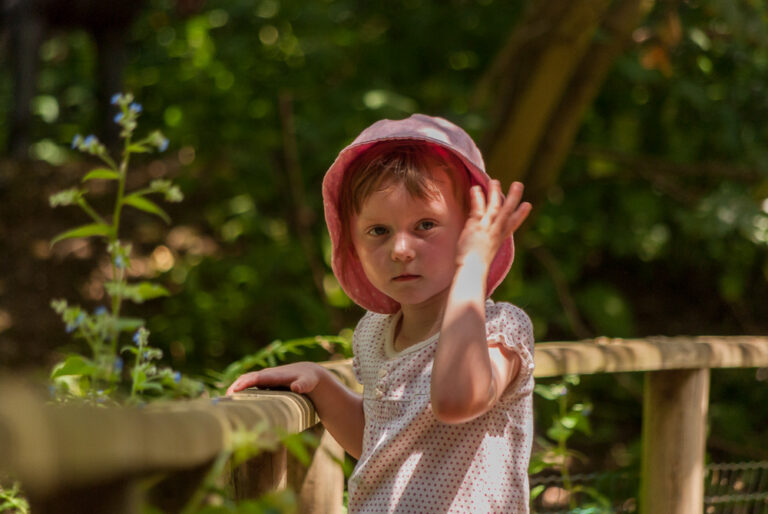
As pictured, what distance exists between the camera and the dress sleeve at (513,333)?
1.45 meters

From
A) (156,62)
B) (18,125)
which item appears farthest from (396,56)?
(18,125)

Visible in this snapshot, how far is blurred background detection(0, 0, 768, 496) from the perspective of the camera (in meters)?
4.25

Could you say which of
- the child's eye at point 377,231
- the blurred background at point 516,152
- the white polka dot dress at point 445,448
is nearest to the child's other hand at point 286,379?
the white polka dot dress at point 445,448

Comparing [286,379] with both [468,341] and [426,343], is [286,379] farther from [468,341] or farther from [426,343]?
[468,341]

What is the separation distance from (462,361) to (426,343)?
0.80ft

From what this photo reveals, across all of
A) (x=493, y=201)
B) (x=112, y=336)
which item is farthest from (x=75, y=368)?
(x=493, y=201)

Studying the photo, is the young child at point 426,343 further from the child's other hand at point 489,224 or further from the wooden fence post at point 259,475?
the wooden fence post at point 259,475

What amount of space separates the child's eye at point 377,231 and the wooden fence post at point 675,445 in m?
1.07

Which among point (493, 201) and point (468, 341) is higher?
point (493, 201)

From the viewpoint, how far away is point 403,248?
4.92ft

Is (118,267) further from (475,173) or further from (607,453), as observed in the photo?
(607,453)

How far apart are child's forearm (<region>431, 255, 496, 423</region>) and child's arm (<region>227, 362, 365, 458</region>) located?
31cm

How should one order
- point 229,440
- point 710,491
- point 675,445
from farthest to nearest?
point 710,491
point 675,445
point 229,440

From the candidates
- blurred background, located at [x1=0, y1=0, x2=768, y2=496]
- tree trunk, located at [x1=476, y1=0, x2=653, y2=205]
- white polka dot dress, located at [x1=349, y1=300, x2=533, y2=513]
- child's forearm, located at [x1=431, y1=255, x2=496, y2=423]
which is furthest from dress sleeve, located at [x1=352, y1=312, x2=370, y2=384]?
tree trunk, located at [x1=476, y1=0, x2=653, y2=205]
